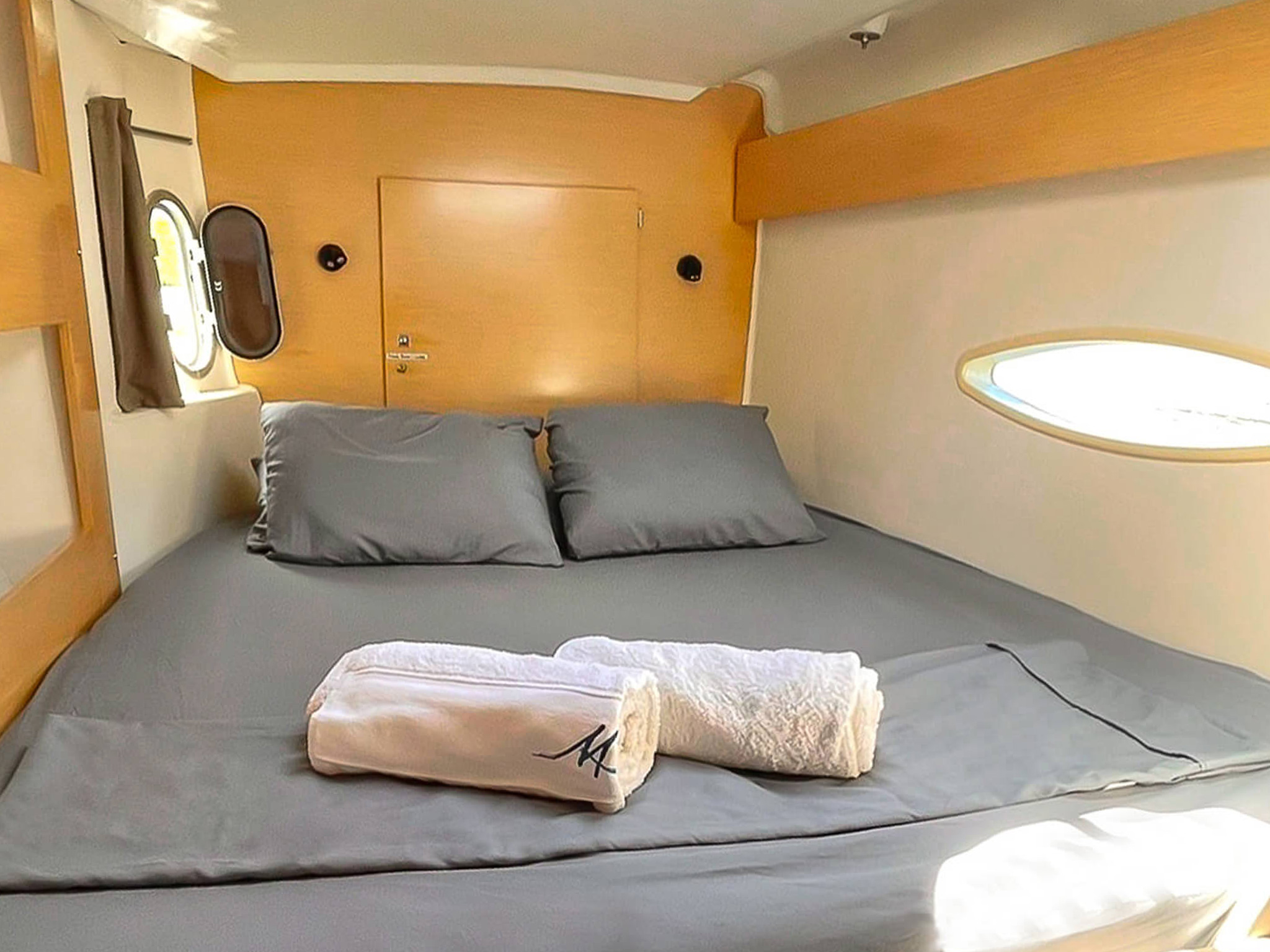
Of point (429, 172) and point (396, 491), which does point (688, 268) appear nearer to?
point (429, 172)

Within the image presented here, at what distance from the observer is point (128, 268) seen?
81.2 inches

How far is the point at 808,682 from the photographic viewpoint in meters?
1.16

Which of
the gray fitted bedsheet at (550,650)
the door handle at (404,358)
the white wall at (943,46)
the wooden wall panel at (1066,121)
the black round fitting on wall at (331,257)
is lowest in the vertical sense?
the gray fitted bedsheet at (550,650)

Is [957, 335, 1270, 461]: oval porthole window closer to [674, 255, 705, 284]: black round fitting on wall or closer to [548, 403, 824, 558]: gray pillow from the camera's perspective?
[548, 403, 824, 558]: gray pillow

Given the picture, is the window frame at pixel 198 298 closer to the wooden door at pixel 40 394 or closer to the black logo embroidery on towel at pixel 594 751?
the wooden door at pixel 40 394

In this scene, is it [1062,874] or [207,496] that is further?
[207,496]

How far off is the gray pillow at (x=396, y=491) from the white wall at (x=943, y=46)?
1.28 meters

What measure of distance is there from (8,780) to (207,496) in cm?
137

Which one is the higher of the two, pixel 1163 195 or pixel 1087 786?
pixel 1163 195

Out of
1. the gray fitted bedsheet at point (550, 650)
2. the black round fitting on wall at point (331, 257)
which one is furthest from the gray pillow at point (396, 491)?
the black round fitting on wall at point (331, 257)

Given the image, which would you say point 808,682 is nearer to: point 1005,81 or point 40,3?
point 1005,81

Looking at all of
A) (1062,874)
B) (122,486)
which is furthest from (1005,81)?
(122,486)

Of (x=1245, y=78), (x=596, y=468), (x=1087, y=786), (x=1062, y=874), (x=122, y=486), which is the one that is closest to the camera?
(x=1062, y=874)

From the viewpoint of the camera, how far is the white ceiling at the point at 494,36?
6.59ft
